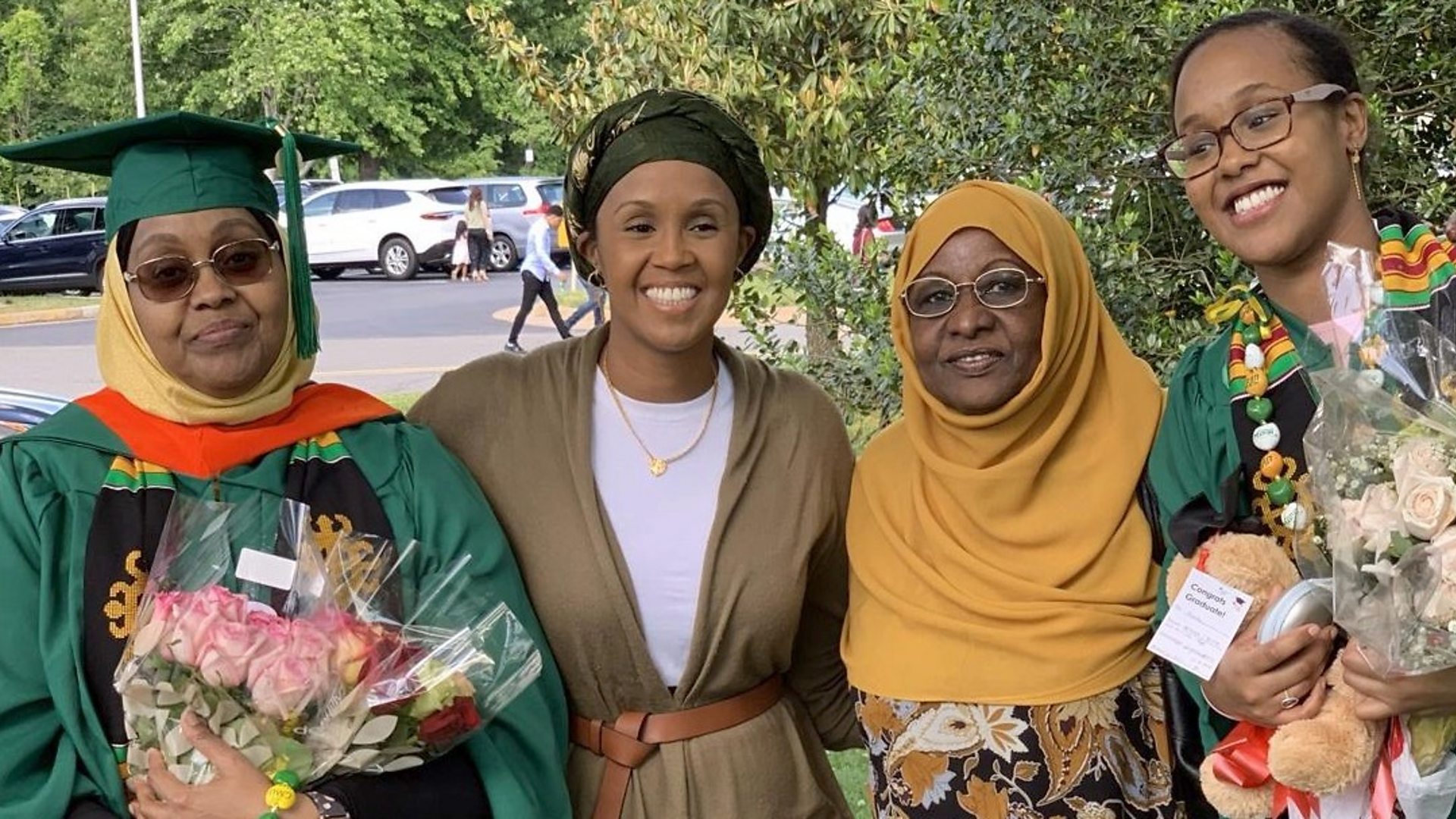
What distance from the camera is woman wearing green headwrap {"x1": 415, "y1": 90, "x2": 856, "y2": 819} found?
2787 millimetres

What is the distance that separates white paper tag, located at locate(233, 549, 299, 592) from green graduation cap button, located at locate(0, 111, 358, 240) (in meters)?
0.63

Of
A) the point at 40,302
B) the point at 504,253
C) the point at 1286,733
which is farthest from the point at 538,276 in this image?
the point at 1286,733

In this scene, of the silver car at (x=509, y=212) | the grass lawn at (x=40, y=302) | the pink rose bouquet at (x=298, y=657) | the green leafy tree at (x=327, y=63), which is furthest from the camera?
the green leafy tree at (x=327, y=63)

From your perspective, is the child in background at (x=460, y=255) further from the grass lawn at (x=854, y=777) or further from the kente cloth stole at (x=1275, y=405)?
the kente cloth stole at (x=1275, y=405)

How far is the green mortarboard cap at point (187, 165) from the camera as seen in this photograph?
243 cm

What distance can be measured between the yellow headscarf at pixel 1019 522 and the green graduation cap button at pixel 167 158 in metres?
1.26

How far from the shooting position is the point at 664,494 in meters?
2.89

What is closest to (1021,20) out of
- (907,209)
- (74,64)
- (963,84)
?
(963,84)

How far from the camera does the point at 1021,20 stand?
4410 millimetres

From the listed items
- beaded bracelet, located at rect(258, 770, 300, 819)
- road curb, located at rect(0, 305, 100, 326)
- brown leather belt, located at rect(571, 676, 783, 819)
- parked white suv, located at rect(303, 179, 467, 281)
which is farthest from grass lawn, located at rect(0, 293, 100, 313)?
beaded bracelet, located at rect(258, 770, 300, 819)

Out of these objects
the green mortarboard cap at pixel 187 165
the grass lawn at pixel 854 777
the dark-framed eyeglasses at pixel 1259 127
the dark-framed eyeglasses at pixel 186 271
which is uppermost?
the dark-framed eyeglasses at pixel 1259 127

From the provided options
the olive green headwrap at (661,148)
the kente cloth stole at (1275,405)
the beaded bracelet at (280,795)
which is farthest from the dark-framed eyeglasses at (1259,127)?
the beaded bracelet at (280,795)

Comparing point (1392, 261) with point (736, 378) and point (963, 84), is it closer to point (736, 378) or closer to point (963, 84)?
point (736, 378)

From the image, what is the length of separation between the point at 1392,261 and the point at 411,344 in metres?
13.9
